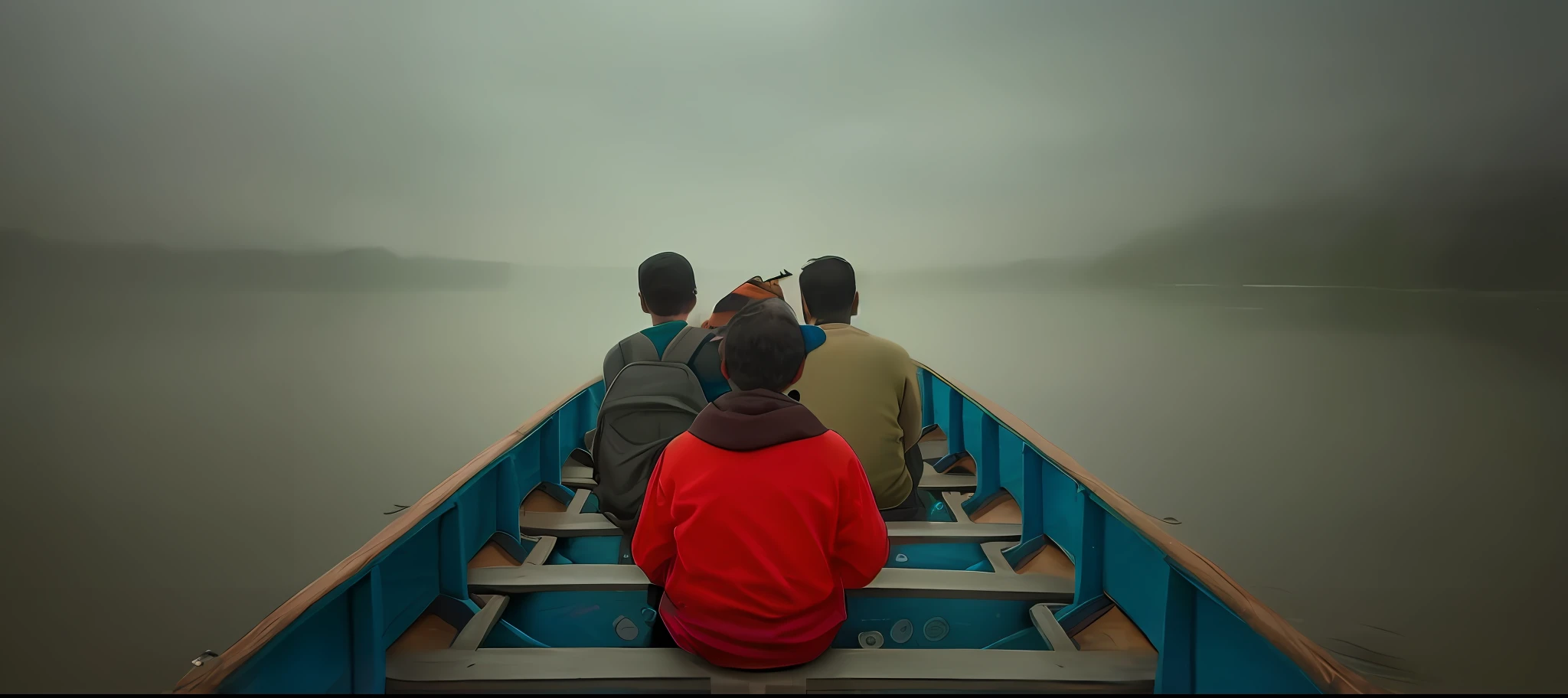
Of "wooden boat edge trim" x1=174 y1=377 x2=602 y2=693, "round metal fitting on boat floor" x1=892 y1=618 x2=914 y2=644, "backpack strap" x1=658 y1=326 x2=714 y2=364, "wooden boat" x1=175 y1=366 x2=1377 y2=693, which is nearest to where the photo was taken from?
"wooden boat edge trim" x1=174 y1=377 x2=602 y2=693

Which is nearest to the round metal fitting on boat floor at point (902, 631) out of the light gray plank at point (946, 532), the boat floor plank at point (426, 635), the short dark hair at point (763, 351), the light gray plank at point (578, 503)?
the light gray plank at point (946, 532)

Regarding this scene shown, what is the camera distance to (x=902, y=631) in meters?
1.73

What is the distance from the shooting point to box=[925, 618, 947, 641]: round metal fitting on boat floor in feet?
5.71

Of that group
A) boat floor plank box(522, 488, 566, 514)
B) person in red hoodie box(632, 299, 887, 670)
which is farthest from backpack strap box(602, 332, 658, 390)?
boat floor plank box(522, 488, 566, 514)

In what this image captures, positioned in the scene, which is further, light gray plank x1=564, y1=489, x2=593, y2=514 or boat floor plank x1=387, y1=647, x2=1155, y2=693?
light gray plank x1=564, y1=489, x2=593, y2=514

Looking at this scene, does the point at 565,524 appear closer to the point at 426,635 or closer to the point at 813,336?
the point at 426,635

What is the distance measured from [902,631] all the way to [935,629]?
0.30 ft

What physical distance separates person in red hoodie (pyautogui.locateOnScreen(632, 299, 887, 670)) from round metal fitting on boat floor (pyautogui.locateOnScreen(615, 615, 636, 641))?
0.52m

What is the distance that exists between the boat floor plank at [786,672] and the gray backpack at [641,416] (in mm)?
651

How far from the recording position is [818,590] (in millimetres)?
1219

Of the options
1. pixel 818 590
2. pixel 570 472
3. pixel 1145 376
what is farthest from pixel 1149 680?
pixel 1145 376

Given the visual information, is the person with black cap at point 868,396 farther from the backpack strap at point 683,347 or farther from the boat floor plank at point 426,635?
the boat floor plank at point 426,635

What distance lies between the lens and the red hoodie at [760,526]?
45.1 inches

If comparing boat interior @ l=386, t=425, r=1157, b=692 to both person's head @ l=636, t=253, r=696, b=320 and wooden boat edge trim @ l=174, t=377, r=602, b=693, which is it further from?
person's head @ l=636, t=253, r=696, b=320
